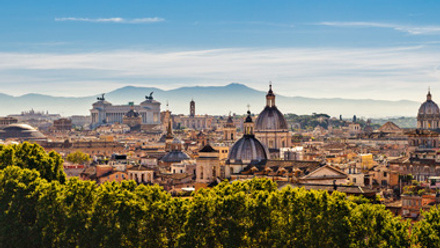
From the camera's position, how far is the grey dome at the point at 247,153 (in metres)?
90.9

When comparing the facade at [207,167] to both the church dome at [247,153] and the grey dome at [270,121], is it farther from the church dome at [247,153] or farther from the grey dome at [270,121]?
the grey dome at [270,121]

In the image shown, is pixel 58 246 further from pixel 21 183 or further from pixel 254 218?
pixel 254 218

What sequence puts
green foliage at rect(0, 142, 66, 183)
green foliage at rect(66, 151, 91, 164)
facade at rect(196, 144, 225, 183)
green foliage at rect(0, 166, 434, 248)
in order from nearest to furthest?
green foliage at rect(0, 166, 434, 248), green foliage at rect(0, 142, 66, 183), facade at rect(196, 144, 225, 183), green foliage at rect(66, 151, 91, 164)

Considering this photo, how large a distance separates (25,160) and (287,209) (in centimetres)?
2159

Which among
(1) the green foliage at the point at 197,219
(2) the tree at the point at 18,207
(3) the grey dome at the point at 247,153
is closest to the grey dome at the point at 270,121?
(3) the grey dome at the point at 247,153

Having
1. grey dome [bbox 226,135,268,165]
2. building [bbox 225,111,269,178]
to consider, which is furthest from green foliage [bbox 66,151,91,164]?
grey dome [bbox 226,135,268,165]

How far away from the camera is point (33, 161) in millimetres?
59469

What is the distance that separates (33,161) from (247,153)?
35.3 meters

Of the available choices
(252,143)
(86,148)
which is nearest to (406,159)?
(252,143)

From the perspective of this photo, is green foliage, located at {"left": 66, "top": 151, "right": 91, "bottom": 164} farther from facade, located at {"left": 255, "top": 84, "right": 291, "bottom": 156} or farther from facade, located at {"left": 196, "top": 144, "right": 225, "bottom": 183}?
facade, located at {"left": 196, "top": 144, "right": 225, "bottom": 183}

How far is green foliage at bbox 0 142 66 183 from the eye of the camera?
2317 inches

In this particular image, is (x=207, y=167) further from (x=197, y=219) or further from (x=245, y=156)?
(x=197, y=219)

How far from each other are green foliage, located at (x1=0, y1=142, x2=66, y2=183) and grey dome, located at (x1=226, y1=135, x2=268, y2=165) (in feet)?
106

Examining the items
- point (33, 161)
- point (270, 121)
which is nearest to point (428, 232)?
point (33, 161)
